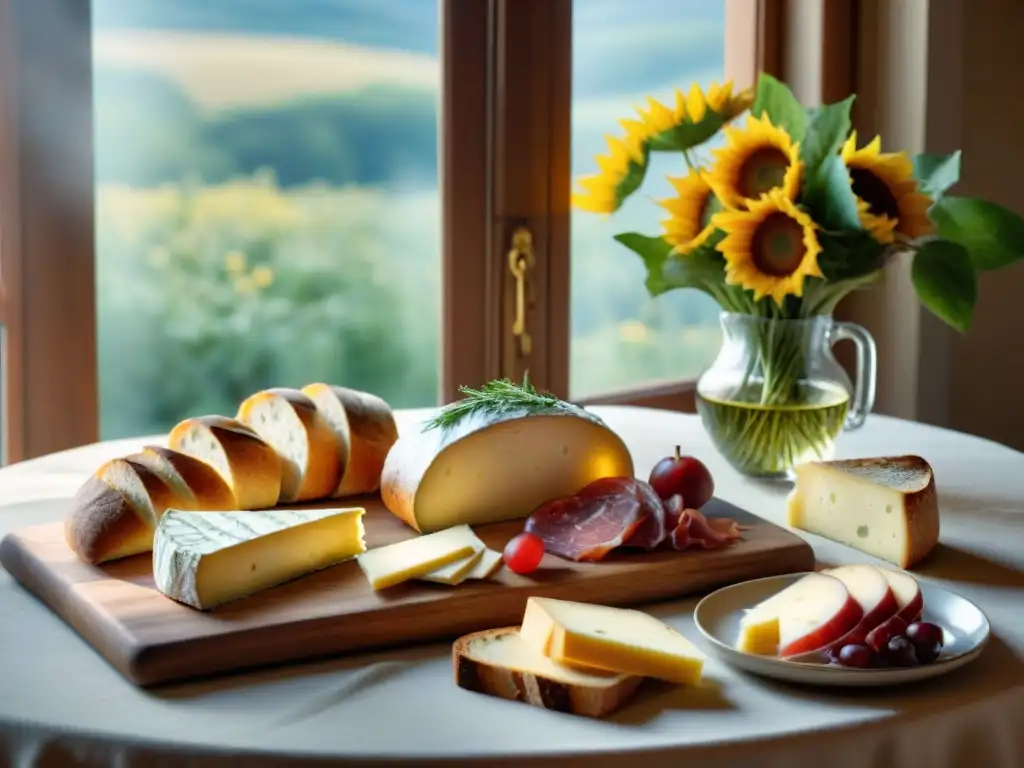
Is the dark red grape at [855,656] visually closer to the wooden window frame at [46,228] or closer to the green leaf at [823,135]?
the green leaf at [823,135]

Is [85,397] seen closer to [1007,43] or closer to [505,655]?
[505,655]

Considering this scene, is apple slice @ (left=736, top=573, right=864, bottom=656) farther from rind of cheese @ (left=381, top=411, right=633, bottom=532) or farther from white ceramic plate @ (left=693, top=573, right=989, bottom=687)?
rind of cheese @ (left=381, top=411, right=633, bottom=532)

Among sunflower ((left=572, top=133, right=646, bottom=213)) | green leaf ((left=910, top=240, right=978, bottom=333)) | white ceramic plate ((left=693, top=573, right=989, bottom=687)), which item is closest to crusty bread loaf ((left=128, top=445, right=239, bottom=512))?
white ceramic plate ((left=693, top=573, right=989, bottom=687))

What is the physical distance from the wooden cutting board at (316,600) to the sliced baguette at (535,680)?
0.38ft

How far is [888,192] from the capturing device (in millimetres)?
1783

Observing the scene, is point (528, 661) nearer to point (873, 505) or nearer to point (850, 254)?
point (873, 505)

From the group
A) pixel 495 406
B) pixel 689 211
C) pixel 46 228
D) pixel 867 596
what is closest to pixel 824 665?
pixel 867 596

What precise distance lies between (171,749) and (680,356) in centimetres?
271

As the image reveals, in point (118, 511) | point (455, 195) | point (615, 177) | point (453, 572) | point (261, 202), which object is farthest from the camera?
point (455, 195)

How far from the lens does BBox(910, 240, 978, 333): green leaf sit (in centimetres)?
182

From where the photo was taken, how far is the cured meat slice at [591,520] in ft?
4.93

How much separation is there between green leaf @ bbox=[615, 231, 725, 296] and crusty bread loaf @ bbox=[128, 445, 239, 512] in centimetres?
68

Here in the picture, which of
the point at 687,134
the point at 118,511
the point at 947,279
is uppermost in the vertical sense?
the point at 687,134

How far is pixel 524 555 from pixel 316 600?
9.0 inches
